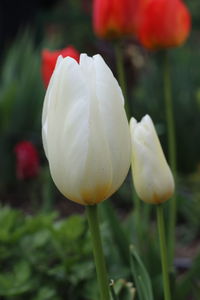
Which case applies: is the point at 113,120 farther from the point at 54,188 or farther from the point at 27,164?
the point at 54,188

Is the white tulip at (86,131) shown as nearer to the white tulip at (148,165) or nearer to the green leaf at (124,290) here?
the white tulip at (148,165)

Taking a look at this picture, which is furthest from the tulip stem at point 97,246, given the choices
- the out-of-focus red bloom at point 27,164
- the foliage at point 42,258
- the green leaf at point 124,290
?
the out-of-focus red bloom at point 27,164

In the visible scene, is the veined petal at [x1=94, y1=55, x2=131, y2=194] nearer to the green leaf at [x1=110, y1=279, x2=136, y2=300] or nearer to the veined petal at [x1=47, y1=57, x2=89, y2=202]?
the veined petal at [x1=47, y1=57, x2=89, y2=202]

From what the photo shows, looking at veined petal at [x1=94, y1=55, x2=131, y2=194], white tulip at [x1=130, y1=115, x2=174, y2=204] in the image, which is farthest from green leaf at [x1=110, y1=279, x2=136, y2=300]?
veined petal at [x1=94, y1=55, x2=131, y2=194]

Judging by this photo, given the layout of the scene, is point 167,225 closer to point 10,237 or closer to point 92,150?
point 10,237

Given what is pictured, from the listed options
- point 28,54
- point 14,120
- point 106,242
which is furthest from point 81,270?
point 28,54

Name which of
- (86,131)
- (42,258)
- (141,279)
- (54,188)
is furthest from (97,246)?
(54,188)

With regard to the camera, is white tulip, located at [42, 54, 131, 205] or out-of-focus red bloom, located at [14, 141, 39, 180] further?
out-of-focus red bloom, located at [14, 141, 39, 180]
